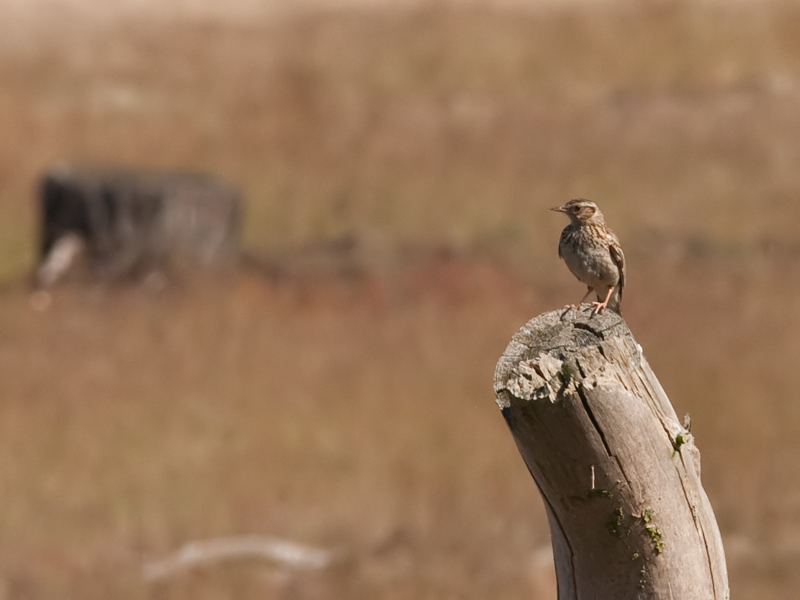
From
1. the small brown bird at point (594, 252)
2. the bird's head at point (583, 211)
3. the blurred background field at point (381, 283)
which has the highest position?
the blurred background field at point (381, 283)

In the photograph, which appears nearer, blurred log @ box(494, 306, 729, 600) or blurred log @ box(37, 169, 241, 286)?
blurred log @ box(494, 306, 729, 600)

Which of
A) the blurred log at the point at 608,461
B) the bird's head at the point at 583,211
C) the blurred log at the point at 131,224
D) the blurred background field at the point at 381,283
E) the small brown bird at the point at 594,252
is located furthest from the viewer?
the blurred log at the point at 131,224

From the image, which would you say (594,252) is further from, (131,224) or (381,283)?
(131,224)

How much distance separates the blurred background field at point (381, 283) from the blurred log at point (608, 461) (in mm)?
6993

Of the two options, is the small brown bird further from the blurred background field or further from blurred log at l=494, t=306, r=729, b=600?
the blurred background field

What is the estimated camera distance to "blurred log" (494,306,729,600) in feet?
11.8

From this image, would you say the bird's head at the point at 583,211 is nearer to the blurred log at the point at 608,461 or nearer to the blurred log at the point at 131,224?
the blurred log at the point at 608,461

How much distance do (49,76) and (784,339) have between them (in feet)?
70.8

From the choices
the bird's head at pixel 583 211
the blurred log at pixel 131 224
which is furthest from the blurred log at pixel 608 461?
the blurred log at pixel 131 224

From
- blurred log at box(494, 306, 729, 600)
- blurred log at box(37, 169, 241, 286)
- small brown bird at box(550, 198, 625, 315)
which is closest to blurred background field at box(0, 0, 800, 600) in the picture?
blurred log at box(37, 169, 241, 286)

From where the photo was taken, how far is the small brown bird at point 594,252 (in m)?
5.80

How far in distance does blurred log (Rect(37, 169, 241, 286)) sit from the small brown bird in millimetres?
13533

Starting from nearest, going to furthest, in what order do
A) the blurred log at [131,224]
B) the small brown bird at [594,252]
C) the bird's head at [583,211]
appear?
the small brown bird at [594,252]
the bird's head at [583,211]
the blurred log at [131,224]

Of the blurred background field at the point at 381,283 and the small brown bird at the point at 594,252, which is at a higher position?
the blurred background field at the point at 381,283
